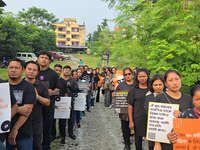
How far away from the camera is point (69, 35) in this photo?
8106 centimetres

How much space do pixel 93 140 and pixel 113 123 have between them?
1.65 metres

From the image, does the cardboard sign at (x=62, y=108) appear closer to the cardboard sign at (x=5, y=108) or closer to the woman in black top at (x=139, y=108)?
the woman in black top at (x=139, y=108)

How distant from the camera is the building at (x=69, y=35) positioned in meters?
80.4

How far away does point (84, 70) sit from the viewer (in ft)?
27.2

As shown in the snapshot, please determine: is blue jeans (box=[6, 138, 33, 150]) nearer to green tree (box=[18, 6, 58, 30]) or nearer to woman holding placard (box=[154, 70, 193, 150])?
woman holding placard (box=[154, 70, 193, 150])

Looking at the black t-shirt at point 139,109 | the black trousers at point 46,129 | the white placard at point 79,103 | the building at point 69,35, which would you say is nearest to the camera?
the black t-shirt at point 139,109

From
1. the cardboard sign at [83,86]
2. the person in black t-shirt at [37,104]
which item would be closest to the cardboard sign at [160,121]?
the person in black t-shirt at [37,104]

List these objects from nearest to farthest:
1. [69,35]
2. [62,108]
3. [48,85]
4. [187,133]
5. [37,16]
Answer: [187,133], [48,85], [62,108], [37,16], [69,35]

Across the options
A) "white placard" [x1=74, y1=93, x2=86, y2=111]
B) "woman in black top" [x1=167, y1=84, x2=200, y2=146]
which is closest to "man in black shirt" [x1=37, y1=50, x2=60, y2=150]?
"white placard" [x1=74, y1=93, x2=86, y2=111]

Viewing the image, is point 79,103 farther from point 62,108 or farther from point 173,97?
point 173,97

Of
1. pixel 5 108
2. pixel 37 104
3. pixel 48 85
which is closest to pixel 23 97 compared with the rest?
pixel 5 108

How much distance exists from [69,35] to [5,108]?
82.3 m

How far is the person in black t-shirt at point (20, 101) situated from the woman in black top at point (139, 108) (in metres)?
1.91

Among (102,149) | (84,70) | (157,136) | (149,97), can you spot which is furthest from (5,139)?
(84,70)
